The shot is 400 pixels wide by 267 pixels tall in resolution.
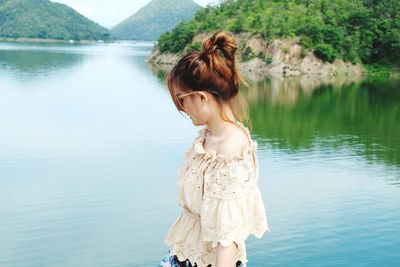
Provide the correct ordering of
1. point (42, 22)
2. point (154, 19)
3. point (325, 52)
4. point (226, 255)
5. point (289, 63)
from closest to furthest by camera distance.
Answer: point (226, 255)
point (325, 52)
point (289, 63)
point (42, 22)
point (154, 19)

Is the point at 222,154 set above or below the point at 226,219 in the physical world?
above

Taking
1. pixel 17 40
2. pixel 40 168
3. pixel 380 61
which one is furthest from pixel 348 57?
pixel 17 40

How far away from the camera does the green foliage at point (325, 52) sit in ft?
108

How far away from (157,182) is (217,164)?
8.57 metres

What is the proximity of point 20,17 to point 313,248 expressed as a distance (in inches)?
4087

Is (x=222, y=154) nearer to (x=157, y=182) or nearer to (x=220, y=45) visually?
(x=220, y=45)

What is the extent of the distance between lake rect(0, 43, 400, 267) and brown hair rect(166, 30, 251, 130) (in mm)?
415

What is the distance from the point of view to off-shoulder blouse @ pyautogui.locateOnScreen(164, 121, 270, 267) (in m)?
1.25

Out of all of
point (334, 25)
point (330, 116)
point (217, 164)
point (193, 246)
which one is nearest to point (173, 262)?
point (193, 246)

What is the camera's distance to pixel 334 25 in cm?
3638

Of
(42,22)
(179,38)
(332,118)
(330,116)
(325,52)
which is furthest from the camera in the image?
(42,22)

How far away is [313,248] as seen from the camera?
7.11 m

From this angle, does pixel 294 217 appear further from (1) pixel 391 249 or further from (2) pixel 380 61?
(2) pixel 380 61

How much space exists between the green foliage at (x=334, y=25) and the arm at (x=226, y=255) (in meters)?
32.8
